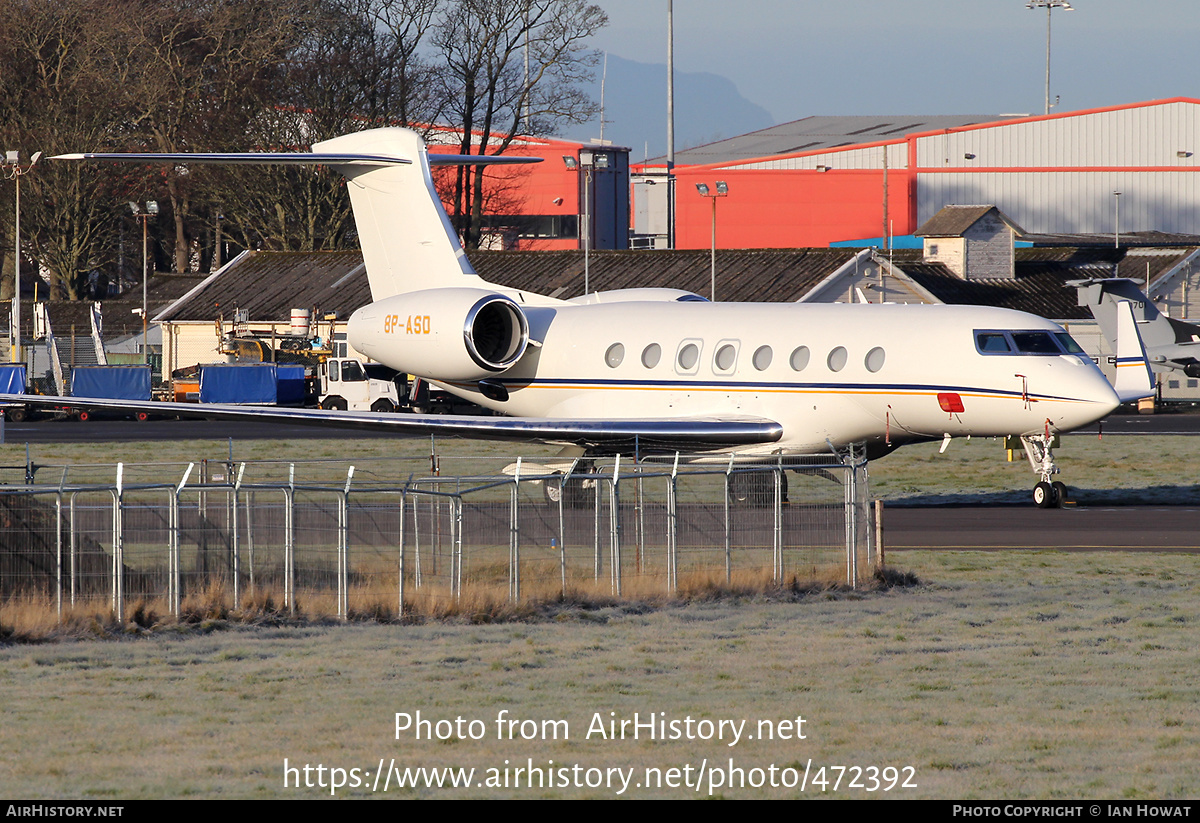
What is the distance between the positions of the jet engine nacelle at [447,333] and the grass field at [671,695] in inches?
455

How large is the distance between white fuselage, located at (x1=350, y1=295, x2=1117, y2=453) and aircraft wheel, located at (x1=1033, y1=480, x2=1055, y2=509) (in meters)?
1.76

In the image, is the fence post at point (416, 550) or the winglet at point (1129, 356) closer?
the fence post at point (416, 550)

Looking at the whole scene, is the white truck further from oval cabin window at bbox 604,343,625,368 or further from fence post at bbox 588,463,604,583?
fence post at bbox 588,463,604,583

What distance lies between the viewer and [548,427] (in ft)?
76.3

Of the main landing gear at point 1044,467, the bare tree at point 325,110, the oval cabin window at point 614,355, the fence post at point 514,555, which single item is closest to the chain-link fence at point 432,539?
the fence post at point 514,555

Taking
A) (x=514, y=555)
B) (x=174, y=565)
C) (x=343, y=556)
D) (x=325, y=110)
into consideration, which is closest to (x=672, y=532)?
(x=514, y=555)

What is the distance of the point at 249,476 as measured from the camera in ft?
88.6

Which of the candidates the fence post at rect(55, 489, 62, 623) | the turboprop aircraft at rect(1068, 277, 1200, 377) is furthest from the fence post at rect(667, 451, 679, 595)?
the turboprop aircraft at rect(1068, 277, 1200, 377)

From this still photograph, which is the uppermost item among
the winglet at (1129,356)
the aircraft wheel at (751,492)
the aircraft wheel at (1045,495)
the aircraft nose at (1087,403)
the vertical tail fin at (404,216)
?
the vertical tail fin at (404,216)

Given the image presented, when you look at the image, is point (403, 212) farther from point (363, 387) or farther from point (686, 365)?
point (363, 387)

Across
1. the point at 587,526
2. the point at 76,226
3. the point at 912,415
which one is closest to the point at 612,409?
the point at 912,415

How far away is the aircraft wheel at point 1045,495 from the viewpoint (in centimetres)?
2414

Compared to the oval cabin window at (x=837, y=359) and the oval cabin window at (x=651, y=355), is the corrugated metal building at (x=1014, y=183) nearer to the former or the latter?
the oval cabin window at (x=651, y=355)
